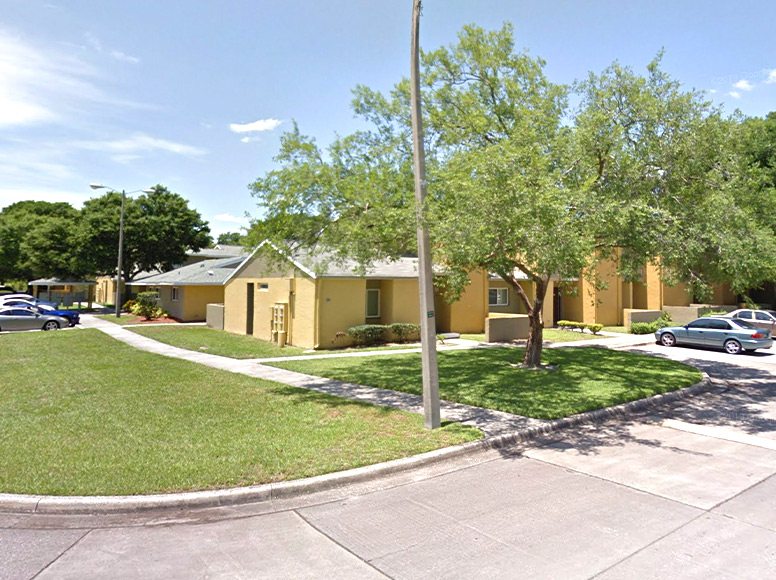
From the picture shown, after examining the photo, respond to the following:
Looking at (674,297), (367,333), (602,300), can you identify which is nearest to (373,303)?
(367,333)

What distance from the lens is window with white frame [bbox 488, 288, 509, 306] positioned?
26.6 meters

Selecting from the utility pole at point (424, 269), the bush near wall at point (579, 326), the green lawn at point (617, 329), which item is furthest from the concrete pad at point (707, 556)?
the green lawn at point (617, 329)

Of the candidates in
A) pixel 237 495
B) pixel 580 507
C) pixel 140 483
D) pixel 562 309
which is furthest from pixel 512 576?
pixel 562 309

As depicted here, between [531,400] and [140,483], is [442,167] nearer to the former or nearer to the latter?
[531,400]

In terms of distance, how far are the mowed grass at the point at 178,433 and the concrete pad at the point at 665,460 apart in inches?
63.9

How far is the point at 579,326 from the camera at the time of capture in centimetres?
2572

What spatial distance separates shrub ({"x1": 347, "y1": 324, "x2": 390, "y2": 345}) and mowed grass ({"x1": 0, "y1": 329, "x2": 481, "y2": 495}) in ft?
22.9

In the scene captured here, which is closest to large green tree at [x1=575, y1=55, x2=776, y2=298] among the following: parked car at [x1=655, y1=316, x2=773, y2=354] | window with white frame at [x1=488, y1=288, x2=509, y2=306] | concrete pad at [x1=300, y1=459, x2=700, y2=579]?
concrete pad at [x1=300, y1=459, x2=700, y2=579]

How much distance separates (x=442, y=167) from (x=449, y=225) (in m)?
2.88

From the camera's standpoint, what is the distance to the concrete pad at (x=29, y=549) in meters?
4.08

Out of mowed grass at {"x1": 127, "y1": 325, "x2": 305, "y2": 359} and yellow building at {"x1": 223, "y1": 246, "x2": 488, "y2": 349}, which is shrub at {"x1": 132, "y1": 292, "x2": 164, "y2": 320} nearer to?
mowed grass at {"x1": 127, "y1": 325, "x2": 305, "y2": 359}

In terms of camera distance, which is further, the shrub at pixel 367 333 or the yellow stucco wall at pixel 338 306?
the shrub at pixel 367 333

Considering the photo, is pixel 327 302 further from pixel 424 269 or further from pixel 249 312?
pixel 424 269

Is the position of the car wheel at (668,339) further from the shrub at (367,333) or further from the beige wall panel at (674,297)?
the shrub at (367,333)
